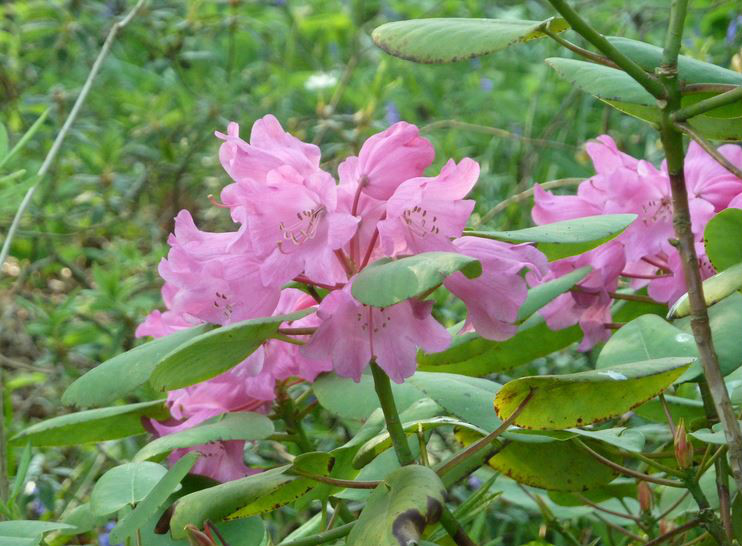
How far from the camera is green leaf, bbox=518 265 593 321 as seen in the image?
0.68 meters

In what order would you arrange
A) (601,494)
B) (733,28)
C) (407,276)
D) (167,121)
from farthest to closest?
(167,121) < (733,28) < (601,494) < (407,276)

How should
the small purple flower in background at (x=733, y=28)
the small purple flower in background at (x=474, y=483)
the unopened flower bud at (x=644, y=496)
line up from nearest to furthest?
the unopened flower bud at (x=644, y=496) → the small purple flower in background at (x=474, y=483) → the small purple flower in background at (x=733, y=28)

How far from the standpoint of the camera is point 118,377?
620 mm

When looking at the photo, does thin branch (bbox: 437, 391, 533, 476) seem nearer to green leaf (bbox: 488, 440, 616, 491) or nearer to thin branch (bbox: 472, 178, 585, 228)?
green leaf (bbox: 488, 440, 616, 491)

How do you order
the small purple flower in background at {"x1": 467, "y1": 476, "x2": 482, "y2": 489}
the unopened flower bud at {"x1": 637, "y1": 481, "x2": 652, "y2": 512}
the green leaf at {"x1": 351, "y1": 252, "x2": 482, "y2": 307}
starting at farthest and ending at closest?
the small purple flower in background at {"x1": 467, "y1": 476, "x2": 482, "y2": 489}
the unopened flower bud at {"x1": 637, "y1": 481, "x2": 652, "y2": 512}
the green leaf at {"x1": 351, "y1": 252, "x2": 482, "y2": 307}

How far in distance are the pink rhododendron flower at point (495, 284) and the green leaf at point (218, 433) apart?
16 cm

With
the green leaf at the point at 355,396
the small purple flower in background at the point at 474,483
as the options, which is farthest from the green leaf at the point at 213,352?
the small purple flower in background at the point at 474,483

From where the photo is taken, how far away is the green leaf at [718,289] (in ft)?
1.90

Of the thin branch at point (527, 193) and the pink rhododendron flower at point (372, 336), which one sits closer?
the pink rhododendron flower at point (372, 336)

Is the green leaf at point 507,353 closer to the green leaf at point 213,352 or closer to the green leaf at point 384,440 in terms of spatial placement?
the green leaf at point 384,440

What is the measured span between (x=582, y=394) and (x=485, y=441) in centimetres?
6

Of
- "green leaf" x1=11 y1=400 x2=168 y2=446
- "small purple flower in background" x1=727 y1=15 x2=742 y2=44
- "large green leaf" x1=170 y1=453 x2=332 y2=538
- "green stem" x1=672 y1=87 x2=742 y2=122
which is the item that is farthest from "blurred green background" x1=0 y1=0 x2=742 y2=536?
"green stem" x1=672 y1=87 x2=742 y2=122

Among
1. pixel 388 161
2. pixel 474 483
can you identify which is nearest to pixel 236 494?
pixel 388 161

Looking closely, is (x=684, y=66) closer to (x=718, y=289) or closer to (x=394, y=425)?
(x=718, y=289)
